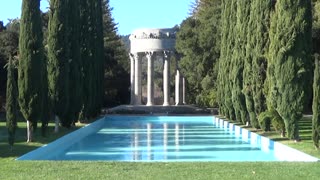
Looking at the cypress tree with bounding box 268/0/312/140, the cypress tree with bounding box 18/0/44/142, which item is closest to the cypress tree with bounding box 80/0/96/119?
the cypress tree with bounding box 18/0/44/142

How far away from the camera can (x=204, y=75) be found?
4062 centimetres

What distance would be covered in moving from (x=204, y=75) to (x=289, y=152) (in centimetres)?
2720

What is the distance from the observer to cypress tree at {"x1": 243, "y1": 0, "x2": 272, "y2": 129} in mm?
18641

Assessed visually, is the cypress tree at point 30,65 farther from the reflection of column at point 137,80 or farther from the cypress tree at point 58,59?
the reflection of column at point 137,80

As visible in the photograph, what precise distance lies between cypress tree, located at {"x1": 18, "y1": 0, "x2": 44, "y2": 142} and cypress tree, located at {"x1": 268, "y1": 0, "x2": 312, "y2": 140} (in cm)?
749

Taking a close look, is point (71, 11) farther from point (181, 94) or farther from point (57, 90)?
point (181, 94)

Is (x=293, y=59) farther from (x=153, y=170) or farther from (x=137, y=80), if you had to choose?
(x=137, y=80)

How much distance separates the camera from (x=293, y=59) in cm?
1546

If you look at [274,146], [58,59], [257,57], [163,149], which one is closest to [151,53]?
[58,59]

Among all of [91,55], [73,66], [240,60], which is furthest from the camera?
[91,55]

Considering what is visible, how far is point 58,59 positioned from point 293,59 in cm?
937

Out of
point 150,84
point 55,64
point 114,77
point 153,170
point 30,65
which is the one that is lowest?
point 153,170

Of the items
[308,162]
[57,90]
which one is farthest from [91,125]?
[308,162]

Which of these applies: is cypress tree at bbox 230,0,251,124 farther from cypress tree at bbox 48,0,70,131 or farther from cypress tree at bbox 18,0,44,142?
cypress tree at bbox 18,0,44,142
